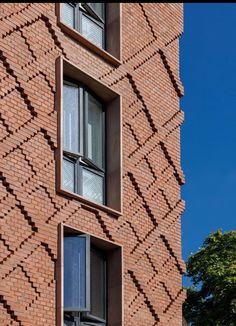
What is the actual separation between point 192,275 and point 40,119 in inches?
1191

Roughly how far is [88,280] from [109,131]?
10.8 ft

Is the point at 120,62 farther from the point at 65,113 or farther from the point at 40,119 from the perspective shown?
the point at 40,119

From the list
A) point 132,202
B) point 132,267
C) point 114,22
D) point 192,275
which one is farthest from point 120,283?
point 192,275

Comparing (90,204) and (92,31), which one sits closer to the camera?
(90,204)

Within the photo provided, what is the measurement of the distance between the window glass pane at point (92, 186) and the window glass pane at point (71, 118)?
0.53 meters

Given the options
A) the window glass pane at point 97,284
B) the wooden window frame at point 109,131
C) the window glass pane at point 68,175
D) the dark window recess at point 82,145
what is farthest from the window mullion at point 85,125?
the window glass pane at point 97,284

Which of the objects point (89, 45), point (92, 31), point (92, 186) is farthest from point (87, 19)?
point (92, 186)

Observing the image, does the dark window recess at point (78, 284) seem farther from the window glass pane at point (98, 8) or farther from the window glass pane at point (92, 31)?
the window glass pane at point (98, 8)

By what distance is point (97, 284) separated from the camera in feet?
43.2

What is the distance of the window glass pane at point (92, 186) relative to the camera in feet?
43.5

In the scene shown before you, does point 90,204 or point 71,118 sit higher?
point 71,118

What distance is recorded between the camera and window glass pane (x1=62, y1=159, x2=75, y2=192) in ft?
41.5

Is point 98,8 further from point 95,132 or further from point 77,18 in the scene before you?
point 95,132

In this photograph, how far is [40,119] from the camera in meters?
12.1
